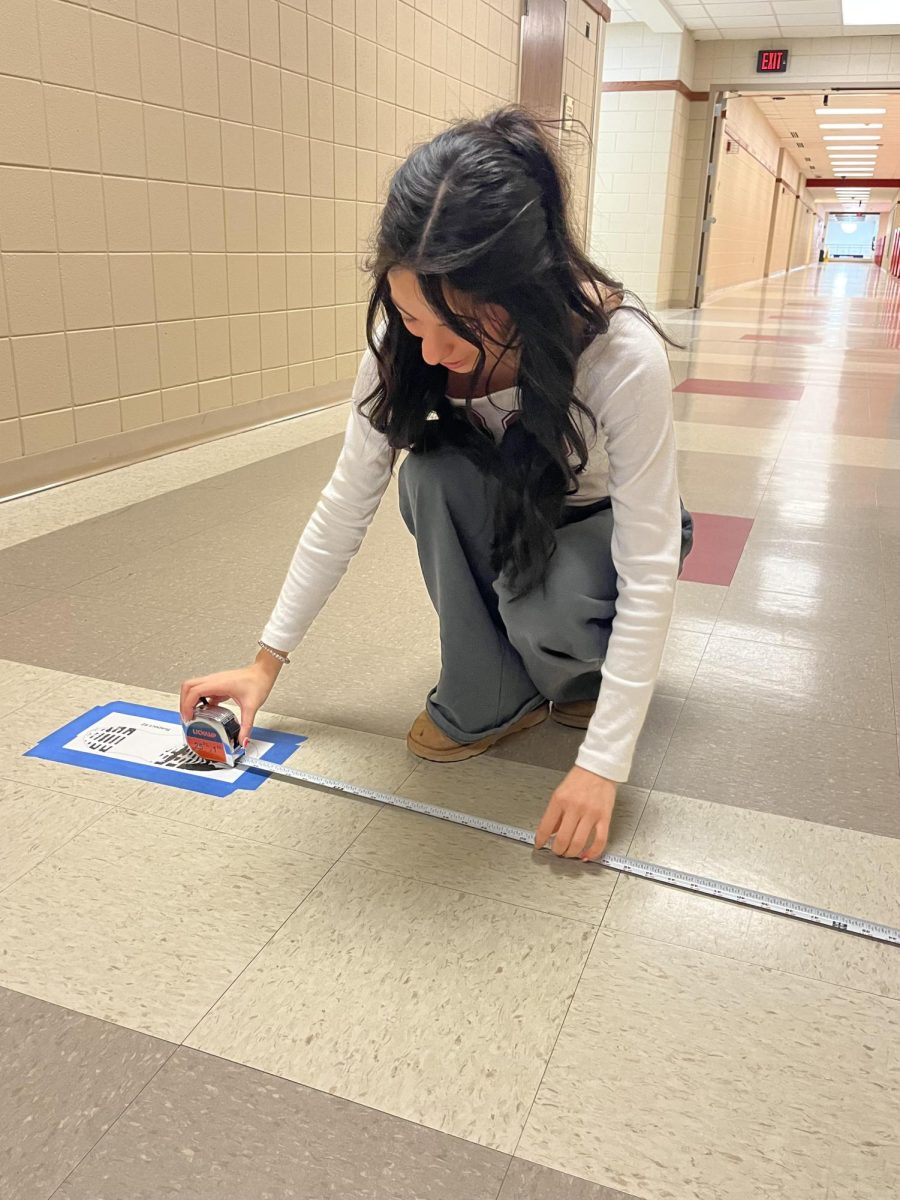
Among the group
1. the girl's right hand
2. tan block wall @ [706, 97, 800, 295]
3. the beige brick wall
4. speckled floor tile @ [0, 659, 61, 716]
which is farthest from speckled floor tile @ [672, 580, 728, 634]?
tan block wall @ [706, 97, 800, 295]

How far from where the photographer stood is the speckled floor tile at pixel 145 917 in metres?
0.95

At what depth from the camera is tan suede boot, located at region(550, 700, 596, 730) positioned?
1515 mm

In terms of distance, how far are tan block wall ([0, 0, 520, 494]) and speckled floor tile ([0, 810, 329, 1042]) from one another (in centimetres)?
180

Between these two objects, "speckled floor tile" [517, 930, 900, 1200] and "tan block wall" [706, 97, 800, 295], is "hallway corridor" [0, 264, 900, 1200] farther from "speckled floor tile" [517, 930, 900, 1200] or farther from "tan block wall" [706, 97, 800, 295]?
"tan block wall" [706, 97, 800, 295]

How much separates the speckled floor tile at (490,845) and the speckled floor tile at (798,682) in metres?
0.40

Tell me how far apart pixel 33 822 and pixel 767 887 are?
93cm

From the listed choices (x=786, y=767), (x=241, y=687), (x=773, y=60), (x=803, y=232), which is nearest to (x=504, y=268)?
(x=241, y=687)

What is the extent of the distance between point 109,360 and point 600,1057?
104 inches

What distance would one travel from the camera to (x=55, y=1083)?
2.77 ft

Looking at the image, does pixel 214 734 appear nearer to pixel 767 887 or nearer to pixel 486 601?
pixel 486 601

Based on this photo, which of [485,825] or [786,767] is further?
[786,767]

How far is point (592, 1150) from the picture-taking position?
0.79 meters

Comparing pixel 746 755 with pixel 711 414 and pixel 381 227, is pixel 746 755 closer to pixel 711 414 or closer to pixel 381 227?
pixel 381 227

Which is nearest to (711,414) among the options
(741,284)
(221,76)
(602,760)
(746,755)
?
(221,76)
